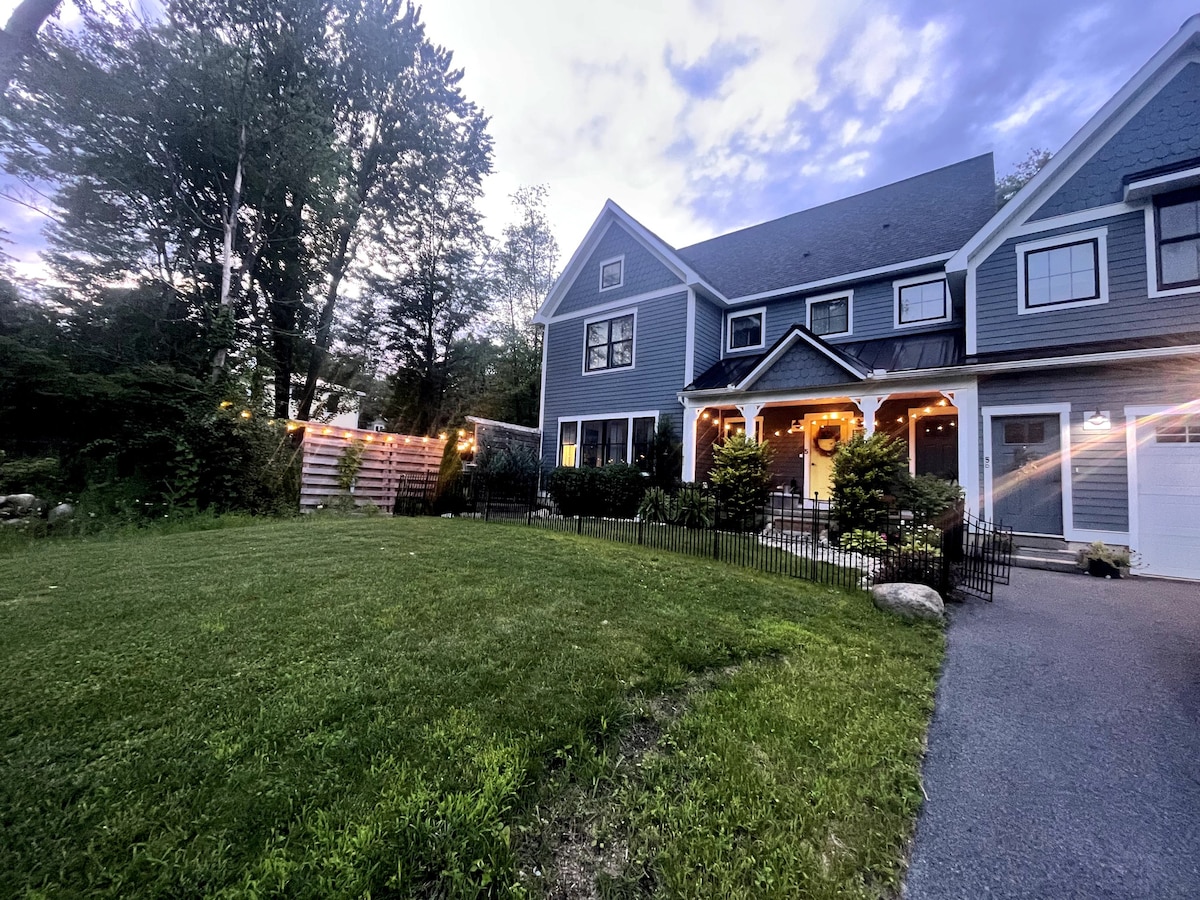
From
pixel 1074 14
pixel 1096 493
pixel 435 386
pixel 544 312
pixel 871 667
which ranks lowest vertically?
pixel 871 667

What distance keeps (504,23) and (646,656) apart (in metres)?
13.7

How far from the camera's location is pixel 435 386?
18.9 metres

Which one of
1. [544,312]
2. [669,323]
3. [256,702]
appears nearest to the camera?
[256,702]

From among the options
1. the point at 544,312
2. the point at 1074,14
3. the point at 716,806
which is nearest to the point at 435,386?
the point at 544,312

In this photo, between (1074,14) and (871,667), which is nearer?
(871,667)

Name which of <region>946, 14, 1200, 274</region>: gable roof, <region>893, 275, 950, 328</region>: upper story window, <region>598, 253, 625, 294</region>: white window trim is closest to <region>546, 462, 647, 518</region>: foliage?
<region>598, 253, 625, 294</region>: white window trim

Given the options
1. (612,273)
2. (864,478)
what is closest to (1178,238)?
(864,478)

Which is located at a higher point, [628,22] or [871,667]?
[628,22]

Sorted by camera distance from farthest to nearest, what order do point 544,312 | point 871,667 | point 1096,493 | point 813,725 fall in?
point 544,312, point 1096,493, point 871,667, point 813,725

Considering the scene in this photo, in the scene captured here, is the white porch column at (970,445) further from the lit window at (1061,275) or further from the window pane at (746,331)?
the window pane at (746,331)

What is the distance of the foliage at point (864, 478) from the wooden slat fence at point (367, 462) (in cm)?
1029

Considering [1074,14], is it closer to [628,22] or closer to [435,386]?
[628,22]

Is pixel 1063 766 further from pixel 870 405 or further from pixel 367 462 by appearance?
pixel 367 462

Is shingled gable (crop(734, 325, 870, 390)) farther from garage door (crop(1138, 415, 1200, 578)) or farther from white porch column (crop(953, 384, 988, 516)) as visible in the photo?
garage door (crop(1138, 415, 1200, 578))
